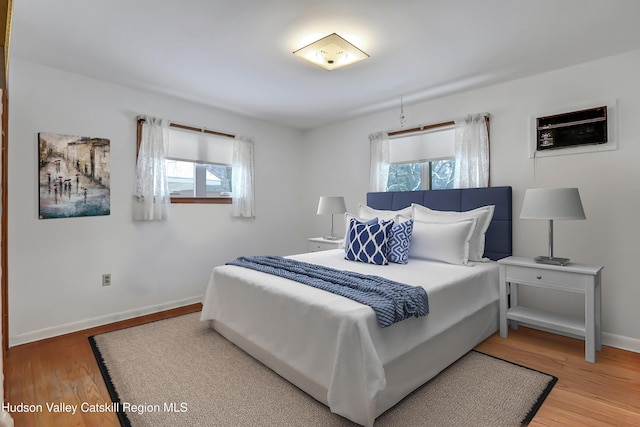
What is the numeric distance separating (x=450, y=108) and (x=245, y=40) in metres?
2.27

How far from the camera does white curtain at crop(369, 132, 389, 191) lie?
4.22m

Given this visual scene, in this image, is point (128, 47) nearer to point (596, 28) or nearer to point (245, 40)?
point (245, 40)

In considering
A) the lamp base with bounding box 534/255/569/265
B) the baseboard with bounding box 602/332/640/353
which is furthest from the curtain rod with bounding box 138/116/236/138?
the baseboard with bounding box 602/332/640/353

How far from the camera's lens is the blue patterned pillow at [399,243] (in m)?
3.01

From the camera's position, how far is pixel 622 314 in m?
2.77

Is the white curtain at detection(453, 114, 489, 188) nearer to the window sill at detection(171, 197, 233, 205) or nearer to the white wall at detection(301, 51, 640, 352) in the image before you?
the white wall at detection(301, 51, 640, 352)

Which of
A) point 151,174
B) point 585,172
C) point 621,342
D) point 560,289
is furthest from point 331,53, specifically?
point 621,342

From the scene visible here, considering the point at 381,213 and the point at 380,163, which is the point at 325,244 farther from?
the point at 380,163

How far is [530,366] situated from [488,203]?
4.82ft

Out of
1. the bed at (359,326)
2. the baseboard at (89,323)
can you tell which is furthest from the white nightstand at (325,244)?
the baseboard at (89,323)

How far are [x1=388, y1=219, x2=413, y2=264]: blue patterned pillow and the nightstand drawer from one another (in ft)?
2.74

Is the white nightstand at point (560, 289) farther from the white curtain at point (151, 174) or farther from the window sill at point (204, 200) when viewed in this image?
the white curtain at point (151, 174)

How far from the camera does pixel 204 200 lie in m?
4.13

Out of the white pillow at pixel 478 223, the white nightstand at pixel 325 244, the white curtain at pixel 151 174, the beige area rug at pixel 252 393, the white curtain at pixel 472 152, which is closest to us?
the beige area rug at pixel 252 393
